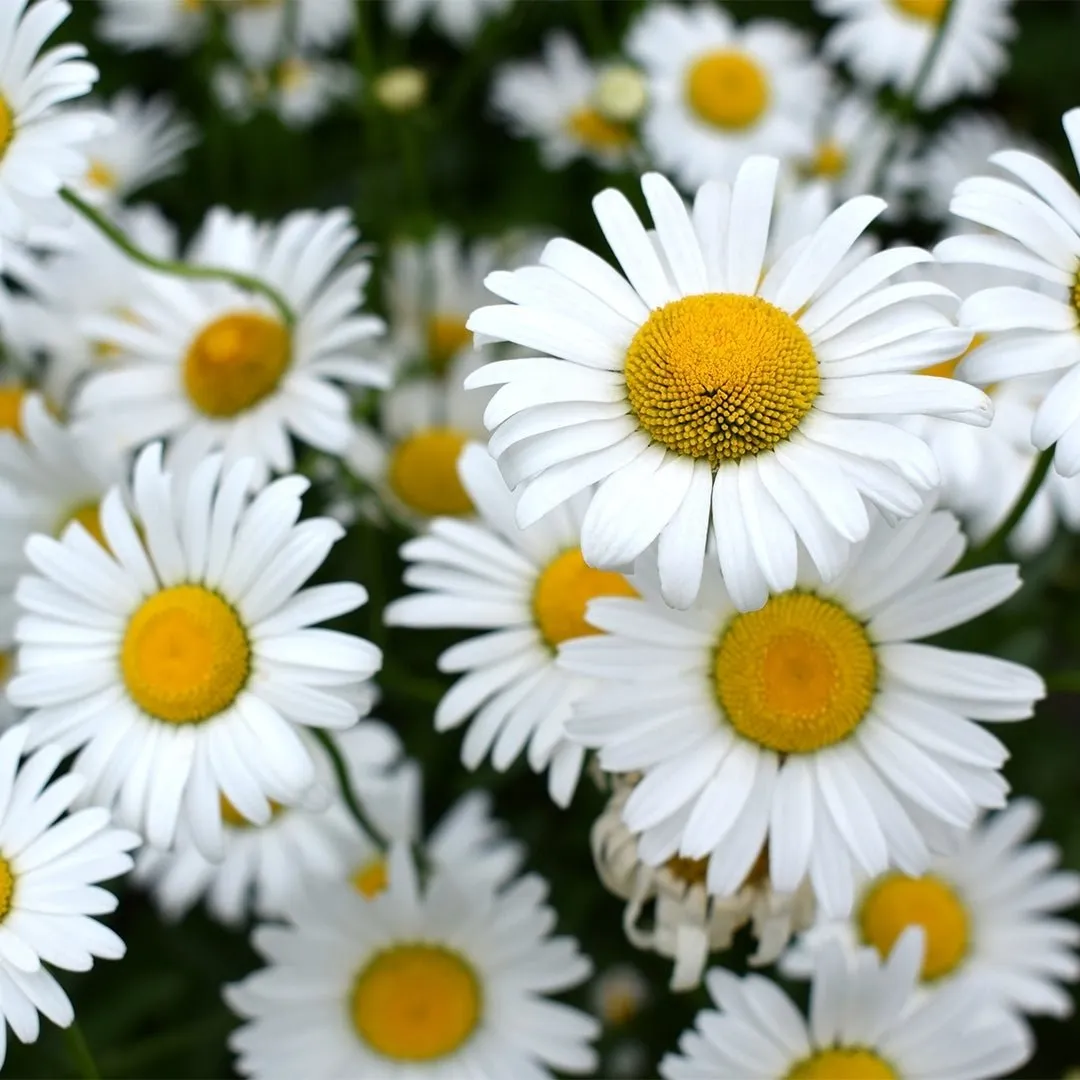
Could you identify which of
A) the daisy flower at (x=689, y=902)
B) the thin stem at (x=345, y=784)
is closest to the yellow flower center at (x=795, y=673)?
the daisy flower at (x=689, y=902)

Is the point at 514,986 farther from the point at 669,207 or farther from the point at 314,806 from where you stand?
the point at 669,207

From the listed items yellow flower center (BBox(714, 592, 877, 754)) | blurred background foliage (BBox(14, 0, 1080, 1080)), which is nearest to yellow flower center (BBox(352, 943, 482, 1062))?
blurred background foliage (BBox(14, 0, 1080, 1080))

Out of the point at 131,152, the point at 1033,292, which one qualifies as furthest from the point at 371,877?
the point at 131,152

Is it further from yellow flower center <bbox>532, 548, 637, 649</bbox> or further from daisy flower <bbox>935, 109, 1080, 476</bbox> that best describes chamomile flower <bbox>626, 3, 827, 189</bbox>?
daisy flower <bbox>935, 109, 1080, 476</bbox>

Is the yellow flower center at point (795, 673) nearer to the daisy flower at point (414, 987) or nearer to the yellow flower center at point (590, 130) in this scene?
the daisy flower at point (414, 987)

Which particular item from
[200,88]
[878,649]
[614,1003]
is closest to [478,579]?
[878,649]
